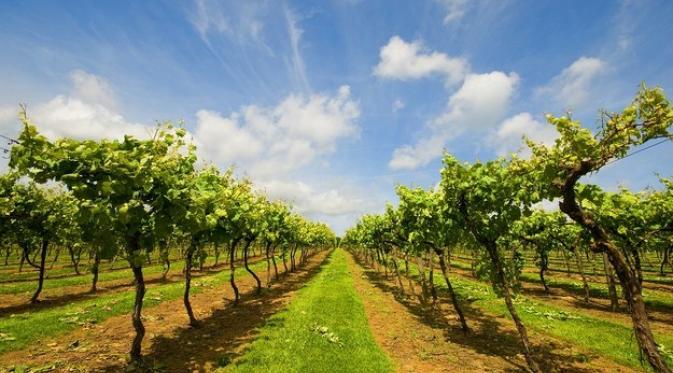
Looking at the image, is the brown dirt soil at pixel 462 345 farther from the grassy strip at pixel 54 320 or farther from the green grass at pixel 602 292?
the green grass at pixel 602 292

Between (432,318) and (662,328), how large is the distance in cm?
1348

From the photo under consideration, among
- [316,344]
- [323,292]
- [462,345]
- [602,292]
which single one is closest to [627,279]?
[462,345]

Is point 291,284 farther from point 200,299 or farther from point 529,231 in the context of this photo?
point 529,231

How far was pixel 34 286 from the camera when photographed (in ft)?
105

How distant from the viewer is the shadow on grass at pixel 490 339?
577 inches

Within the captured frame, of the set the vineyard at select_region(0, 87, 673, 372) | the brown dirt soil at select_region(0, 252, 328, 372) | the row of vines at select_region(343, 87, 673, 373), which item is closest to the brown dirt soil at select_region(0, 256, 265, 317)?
the vineyard at select_region(0, 87, 673, 372)

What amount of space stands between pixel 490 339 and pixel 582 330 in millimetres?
5760

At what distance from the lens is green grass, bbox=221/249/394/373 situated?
13.0m

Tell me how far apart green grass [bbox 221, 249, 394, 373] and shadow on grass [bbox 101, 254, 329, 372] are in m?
0.59

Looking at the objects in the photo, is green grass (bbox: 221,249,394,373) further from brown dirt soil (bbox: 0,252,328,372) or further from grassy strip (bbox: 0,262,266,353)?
grassy strip (bbox: 0,262,266,353)

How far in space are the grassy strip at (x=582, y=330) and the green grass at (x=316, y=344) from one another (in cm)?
925

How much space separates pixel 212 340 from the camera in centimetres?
1638

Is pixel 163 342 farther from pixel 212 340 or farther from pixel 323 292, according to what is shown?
pixel 323 292

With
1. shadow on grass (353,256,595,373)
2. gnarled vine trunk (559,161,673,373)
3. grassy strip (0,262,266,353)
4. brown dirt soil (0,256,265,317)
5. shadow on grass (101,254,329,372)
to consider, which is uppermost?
gnarled vine trunk (559,161,673,373)
